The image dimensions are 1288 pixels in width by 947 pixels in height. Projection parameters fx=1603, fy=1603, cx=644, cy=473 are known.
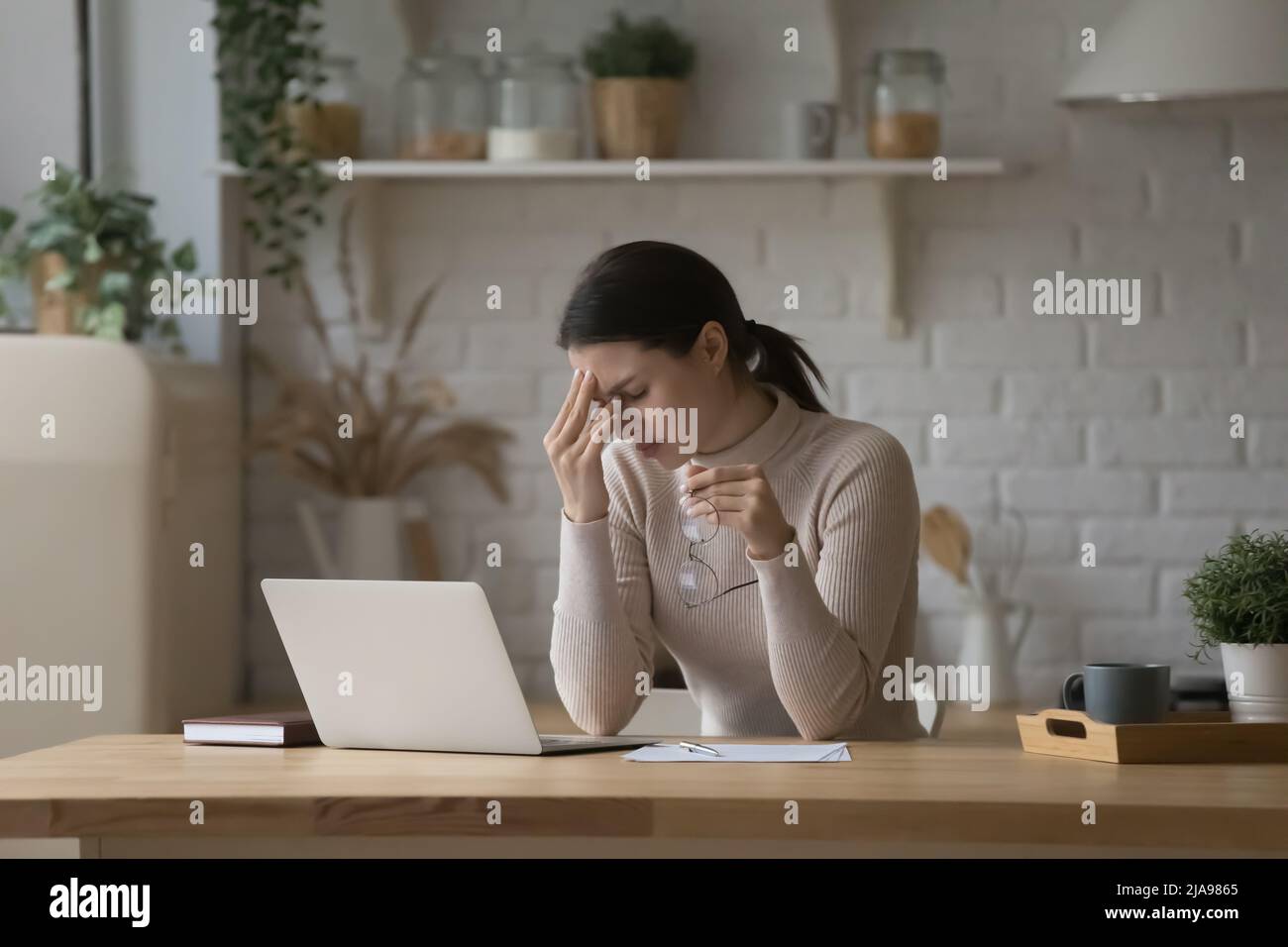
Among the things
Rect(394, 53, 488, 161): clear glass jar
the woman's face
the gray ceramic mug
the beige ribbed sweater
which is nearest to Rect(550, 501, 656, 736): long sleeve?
the beige ribbed sweater

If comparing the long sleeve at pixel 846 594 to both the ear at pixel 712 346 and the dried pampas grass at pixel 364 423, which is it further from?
the dried pampas grass at pixel 364 423

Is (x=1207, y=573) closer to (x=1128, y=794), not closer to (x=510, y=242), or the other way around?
(x=1128, y=794)

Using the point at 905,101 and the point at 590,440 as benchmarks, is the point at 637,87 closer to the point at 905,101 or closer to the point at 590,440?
the point at 905,101

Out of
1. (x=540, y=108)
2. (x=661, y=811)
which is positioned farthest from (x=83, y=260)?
(x=661, y=811)

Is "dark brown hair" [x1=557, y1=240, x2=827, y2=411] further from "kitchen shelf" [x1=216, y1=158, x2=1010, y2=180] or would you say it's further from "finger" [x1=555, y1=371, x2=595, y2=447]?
"kitchen shelf" [x1=216, y1=158, x2=1010, y2=180]

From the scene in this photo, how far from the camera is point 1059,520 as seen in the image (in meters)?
2.66

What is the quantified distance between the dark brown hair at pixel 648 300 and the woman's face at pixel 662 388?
0.5 inches

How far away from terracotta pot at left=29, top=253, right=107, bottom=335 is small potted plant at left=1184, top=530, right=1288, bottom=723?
5.65 ft

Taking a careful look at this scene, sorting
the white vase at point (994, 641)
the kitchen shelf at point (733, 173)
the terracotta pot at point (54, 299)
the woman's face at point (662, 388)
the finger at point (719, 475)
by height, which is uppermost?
the kitchen shelf at point (733, 173)

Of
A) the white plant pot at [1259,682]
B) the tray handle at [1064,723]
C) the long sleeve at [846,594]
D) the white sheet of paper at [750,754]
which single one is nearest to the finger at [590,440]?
the long sleeve at [846,594]

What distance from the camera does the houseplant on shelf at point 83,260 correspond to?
7.98 feet

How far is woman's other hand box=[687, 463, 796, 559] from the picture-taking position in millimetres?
1530

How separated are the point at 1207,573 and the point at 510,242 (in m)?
1.53
